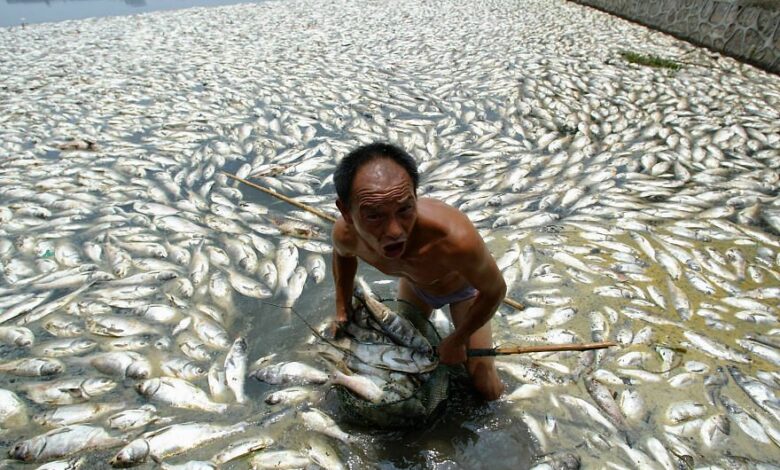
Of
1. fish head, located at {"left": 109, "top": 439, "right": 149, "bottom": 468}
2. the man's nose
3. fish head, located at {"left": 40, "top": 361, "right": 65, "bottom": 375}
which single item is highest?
the man's nose

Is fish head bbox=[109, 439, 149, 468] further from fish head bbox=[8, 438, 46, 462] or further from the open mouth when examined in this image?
the open mouth

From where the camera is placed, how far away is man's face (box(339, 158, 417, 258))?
5.60ft

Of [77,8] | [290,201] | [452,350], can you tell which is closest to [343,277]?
[452,350]

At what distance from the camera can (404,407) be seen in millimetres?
2232

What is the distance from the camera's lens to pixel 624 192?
4.64 metres

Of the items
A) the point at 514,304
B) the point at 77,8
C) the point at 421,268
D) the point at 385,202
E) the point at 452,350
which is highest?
the point at 385,202

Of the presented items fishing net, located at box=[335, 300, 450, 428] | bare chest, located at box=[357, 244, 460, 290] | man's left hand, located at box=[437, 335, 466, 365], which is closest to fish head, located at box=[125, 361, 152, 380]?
fishing net, located at box=[335, 300, 450, 428]

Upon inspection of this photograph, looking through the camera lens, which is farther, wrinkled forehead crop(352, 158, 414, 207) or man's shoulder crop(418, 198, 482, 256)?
man's shoulder crop(418, 198, 482, 256)

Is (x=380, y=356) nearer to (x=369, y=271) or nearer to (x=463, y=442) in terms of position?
(x=463, y=442)

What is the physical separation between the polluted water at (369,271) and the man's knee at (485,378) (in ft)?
0.29

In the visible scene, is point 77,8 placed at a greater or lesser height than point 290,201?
lesser

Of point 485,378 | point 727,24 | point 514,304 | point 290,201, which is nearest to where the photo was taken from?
point 485,378

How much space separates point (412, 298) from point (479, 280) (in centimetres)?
89

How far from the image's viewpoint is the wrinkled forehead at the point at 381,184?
1.70 metres
